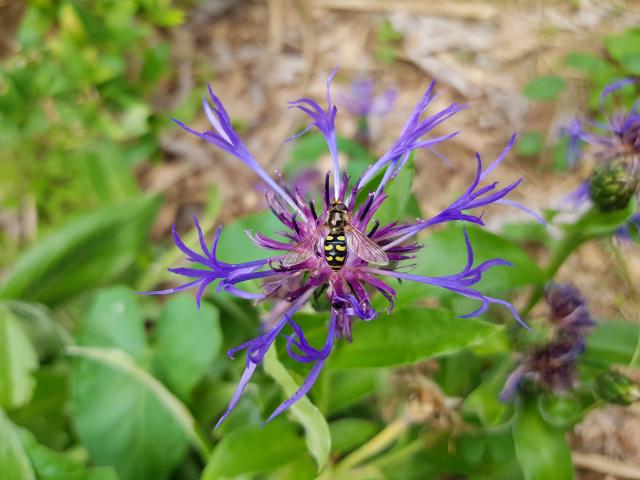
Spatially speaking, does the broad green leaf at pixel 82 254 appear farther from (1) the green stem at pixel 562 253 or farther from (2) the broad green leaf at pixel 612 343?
(2) the broad green leaf at pixel 612 343

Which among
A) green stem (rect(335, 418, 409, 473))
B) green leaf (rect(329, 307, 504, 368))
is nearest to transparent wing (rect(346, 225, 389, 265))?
green leaf (rect(329, 307, 504, 368))

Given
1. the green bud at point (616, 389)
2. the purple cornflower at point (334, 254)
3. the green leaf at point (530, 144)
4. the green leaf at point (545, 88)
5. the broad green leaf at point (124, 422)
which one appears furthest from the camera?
the green leaf at point (530, 144)

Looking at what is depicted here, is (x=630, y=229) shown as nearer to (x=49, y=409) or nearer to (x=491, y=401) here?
(x=491, y=401)

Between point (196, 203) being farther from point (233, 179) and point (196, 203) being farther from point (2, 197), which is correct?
point (2, 197)

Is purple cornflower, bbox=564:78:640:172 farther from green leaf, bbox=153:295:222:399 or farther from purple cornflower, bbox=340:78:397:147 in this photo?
green leaf, bbox=153:295:222:399

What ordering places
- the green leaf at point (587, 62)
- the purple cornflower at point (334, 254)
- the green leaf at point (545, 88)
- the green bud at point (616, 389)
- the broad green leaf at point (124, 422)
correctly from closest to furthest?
the purple cornflower at point (334, 254) < the green bud at point (616, 389) < the broad green leaf at point (124, 422) < the green leaf at point (587, 62) < the green leaf at point (545, 88)

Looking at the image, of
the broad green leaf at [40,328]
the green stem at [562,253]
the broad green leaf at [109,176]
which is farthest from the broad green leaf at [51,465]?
the green stem at [562,253]
